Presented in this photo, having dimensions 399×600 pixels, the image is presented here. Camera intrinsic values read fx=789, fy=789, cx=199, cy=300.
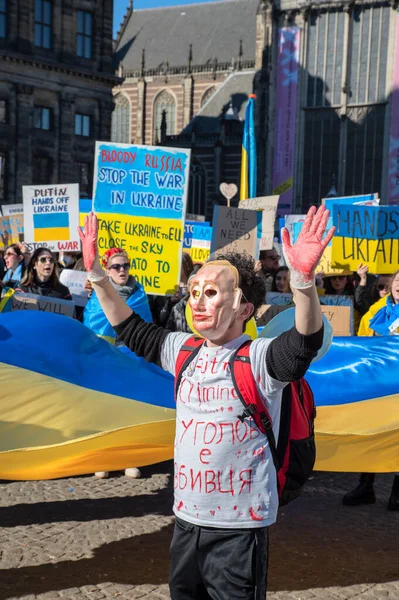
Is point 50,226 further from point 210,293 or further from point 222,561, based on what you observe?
point 222,561

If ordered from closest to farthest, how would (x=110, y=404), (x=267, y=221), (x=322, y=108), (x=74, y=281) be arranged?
1. (x=110, y=404)
2. (x=74, y=281)
3. (x=267, y=221)
4. (x=322, y=108)

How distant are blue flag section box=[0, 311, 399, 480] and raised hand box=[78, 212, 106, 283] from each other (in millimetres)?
1120

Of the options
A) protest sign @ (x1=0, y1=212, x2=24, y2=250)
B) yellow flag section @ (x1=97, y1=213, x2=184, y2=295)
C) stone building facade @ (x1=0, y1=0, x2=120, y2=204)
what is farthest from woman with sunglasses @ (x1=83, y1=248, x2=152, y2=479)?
stone building facade @ (x1=0, y1=0, x2=120, y2=204)

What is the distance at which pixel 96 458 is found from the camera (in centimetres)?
380

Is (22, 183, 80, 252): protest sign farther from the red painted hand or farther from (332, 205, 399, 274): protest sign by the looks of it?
the red painted hand

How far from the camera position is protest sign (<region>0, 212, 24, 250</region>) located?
40.7 feet

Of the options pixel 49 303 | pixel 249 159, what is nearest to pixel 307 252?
pixel 49 303

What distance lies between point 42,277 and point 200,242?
5876 mm

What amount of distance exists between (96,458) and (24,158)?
32.5m

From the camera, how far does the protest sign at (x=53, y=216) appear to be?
9.90 metres

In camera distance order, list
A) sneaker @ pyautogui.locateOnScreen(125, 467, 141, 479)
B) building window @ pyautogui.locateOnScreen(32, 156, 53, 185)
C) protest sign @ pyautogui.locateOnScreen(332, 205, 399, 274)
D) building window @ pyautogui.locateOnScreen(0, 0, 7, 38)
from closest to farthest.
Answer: sneaker @ pyautogui.locateOnScreen(125, 467, 141, 479), protest sign @ pyautogui.locateOnScreen(332, 205, 399, 274), building window @ pyautogui.locateOnScreen(0, 0, 7, 38), building window @ pyautogui.locateOnScreen(32, 156, 53, 185)

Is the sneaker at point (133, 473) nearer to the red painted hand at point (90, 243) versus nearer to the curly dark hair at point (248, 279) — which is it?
the red painted hand at point (90, 243)

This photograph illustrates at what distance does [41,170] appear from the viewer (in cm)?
3588

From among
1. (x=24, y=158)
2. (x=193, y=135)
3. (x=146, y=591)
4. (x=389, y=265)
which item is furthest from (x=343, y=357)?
(x=193, y=135)
